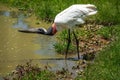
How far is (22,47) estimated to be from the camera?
8.80 m

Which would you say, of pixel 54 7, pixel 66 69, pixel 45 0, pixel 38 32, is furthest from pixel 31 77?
pixel 45 0

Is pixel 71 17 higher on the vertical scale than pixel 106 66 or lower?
higher

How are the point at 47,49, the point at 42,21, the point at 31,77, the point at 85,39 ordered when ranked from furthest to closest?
the point at 42,21
the point at 85,39
the point at 47,49
the point at 31,77

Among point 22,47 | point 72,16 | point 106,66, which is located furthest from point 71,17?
point 106,66

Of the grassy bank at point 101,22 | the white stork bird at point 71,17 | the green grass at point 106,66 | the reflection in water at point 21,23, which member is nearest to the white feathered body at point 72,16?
the white stork bird at point 71,17

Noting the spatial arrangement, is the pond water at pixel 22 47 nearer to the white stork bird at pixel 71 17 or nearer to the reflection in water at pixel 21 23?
the reflection in water at pixel 21 23

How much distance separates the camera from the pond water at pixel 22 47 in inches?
308

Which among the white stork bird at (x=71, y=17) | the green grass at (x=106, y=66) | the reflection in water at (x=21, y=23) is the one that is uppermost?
the white stork bird at (x=71, y=17)

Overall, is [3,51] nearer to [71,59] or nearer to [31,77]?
[71,59]

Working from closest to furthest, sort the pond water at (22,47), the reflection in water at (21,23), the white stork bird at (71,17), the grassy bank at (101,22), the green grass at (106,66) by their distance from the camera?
the green grass at (106,66)
the grassy bank at (101,22)
the pond water at (22,47)
the white stork bird at (71,17)
the reflection in water at (21,23)

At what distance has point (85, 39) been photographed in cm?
932

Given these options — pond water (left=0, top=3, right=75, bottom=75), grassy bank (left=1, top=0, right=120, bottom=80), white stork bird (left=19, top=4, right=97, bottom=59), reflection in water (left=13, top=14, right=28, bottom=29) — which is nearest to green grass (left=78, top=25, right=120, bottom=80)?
grassy bank (left=1, top=0, right=120, bottom=80)

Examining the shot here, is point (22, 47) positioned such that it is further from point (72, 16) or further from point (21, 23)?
point (21, 23)

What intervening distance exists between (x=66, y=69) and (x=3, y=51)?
5.82 ft
